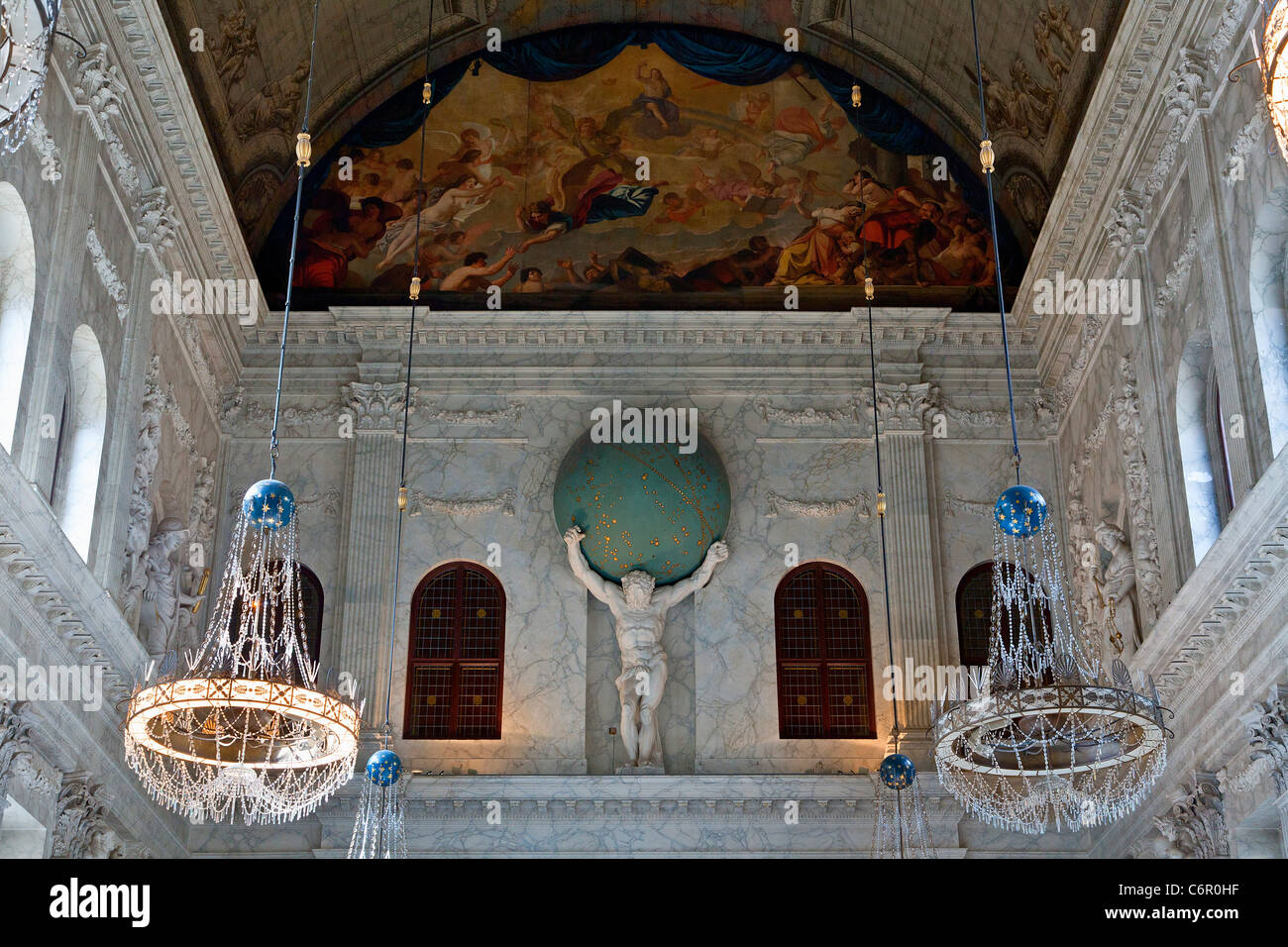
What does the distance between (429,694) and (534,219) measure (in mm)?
Result: 5530

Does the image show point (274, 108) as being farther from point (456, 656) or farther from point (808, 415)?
point (808, 415)

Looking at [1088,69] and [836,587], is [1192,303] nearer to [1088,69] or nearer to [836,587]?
[1088,69]

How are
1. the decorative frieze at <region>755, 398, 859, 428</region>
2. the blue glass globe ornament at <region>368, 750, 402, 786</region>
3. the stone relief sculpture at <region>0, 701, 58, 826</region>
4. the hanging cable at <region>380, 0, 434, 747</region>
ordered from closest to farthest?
the stone relief sculpture at <region>0, 701, 58, 826</region> → the blue glass globe ornament at <region>368, 750, 402, 786</region> → the hanging cable at <region>380, 0, 434, 747</region> → the decorative frieze at <region>755, 398, 859, 428</region>

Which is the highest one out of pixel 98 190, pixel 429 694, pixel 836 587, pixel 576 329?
pixel 576 329

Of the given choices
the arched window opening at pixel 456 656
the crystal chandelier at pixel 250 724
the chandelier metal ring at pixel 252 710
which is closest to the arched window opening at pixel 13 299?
the crystal chandelier at pixel 250 724

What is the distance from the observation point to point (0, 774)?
35.1 ft

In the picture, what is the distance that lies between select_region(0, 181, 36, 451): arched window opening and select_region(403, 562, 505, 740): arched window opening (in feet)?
18.5

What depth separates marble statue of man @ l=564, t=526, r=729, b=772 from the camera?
1536 centimetres

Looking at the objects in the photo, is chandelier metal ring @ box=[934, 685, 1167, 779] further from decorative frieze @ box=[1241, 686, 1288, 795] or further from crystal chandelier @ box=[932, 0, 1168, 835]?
decorative frieze @ box=[1241, 686, 1288, 795]

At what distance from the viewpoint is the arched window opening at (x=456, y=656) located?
15.7 meters

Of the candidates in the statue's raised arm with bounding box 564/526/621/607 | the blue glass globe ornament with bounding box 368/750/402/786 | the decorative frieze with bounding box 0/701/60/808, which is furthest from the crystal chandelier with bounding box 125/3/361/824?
the statue's raised arm with bounding box 564/526/621/607

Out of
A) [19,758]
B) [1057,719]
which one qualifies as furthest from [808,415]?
[19,758]

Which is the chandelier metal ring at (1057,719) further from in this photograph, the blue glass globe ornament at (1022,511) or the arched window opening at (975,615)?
the arched window opening at (975,615)
